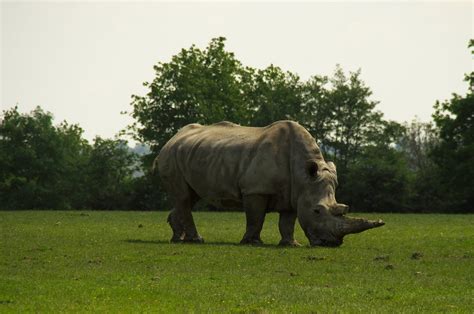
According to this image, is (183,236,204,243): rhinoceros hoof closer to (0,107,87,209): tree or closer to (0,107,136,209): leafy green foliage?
(0,107,136,209): leafy green foliage

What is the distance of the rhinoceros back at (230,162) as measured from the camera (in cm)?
2797

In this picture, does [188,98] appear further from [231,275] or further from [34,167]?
[231,275]

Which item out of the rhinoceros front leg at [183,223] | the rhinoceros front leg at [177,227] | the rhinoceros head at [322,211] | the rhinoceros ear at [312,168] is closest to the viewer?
the rhinoceros head at [322,211]

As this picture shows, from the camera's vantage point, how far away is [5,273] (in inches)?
796

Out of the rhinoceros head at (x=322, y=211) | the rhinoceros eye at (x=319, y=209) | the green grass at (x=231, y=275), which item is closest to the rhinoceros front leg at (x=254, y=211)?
the green grass at (x=231, y=275)

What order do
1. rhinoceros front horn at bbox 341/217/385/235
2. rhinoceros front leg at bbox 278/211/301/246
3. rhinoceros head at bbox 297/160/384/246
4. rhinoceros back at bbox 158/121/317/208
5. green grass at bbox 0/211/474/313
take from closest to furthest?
1. green grass at bbox 0/211/474/313
2. rhinoceros front horn at bbox 341/217/385/235
3. rhinoceros head at bbox 297/160/384/246
4. rhinoceros back at bbox 158/121/317/208
5. rhinoceros front leg at bbox 278/211/301/246

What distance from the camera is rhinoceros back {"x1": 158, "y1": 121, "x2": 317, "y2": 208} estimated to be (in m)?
28.0

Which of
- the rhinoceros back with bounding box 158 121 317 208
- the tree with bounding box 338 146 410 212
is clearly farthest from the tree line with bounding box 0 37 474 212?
the rhinoceros back with bounding box 158 121 317 208

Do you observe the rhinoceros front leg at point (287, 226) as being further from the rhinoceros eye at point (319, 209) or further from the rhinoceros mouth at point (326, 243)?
the rhinoceros eye at point (319, 209)

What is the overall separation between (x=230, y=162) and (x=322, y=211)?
142 inches

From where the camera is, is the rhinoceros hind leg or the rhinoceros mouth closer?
the rhinoceros mouth

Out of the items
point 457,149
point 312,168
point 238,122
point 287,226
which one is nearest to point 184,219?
point 287,226

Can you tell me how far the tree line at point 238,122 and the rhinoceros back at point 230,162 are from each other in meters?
39.7

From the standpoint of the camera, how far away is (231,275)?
65.6 ft
